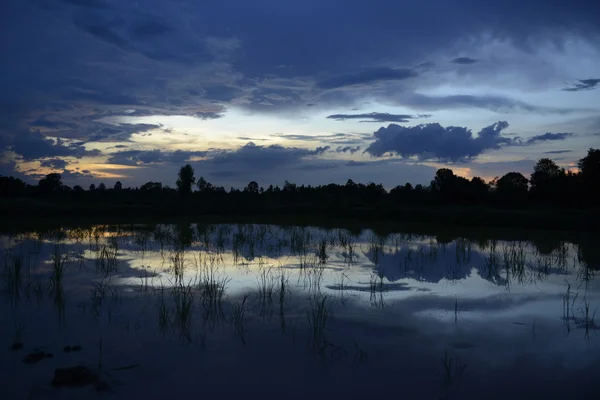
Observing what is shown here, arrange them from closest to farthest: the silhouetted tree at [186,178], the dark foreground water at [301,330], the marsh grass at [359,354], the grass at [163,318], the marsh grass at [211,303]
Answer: the dark foreground water at [301,330] < the marsh grass at [359,354] < the grass at [163,318] < the marsh grass at [211,303] < the silhouetted tree at [186,178]

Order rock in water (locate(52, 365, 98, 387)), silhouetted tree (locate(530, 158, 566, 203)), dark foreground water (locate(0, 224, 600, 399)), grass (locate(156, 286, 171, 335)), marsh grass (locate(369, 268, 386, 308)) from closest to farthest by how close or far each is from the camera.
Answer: rock in water (locate(52, 365, 98, 387)) < dark foreground water (locate(0, 224, 600, 399)) < grass (locate(156, 286, 171, 335)) < marsh grass (locate(369, 268, 386, 308)) < silhouetted tree (locate(530, 158, 566, 203))

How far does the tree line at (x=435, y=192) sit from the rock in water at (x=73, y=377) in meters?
22.6

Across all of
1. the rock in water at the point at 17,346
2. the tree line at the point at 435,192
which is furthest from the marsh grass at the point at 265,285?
the tree line at the point at 435,192

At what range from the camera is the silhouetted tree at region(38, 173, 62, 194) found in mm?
34325

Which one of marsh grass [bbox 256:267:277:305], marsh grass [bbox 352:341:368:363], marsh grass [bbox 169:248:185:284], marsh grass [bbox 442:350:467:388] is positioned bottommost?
marsh grass [bbox 442:350:467:388]

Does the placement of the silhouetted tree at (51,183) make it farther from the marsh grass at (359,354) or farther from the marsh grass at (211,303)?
the marsh grass at (359,354)

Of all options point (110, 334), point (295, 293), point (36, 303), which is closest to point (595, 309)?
point (295, 293)

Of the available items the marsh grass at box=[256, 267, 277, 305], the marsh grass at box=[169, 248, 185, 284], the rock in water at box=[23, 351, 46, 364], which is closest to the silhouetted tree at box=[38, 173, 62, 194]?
the marsh grass at box=[169, 248, 185, 284]

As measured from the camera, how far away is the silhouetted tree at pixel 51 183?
34325 mm

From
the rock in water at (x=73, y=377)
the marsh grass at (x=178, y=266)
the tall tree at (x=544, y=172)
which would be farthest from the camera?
the tall tree at (x=544, y=172)

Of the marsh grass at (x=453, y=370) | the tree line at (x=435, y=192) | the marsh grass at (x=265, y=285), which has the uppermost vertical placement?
the tree line at (x=435, y=192)

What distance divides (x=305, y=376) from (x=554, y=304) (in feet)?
13.3

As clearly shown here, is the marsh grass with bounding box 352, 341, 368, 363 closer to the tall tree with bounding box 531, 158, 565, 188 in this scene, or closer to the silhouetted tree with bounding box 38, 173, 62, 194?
the tall tree with bounding box 531, 158, 565, 188

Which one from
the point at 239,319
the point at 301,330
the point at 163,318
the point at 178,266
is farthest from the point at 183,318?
the point at 178,266
